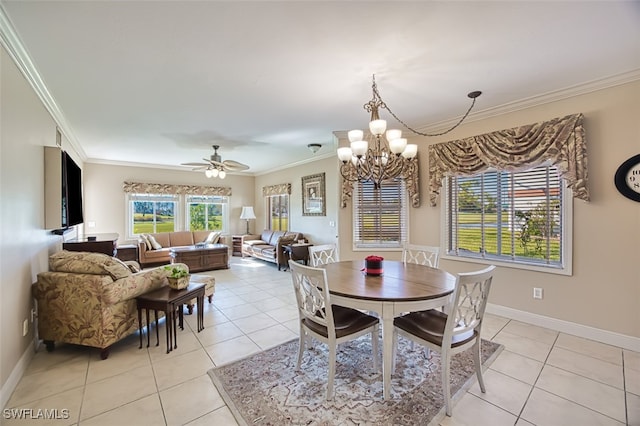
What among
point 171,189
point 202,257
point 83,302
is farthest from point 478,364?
point 171,189

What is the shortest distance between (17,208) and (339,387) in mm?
2921

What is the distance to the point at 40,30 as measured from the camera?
1.92 m

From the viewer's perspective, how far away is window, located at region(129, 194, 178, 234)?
7.03 m

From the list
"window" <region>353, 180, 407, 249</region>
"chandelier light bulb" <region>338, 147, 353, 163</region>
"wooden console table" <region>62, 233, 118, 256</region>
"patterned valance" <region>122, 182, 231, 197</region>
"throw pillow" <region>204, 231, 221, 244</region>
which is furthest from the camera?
"throw pillow" <region>204, 231, 221, 244</region>

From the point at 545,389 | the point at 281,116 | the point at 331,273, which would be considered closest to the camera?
the point at 545,389

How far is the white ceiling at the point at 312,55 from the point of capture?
5.77 ft

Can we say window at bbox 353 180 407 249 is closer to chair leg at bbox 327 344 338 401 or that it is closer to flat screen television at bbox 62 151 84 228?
chair leg at bbox 327 344 338 401

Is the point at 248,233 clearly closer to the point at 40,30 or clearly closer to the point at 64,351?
the point at 64,351

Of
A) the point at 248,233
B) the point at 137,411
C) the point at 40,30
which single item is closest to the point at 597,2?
the point at 40,30

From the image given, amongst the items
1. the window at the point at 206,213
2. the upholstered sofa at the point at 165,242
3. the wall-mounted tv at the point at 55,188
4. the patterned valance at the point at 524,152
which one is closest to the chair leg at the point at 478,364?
the patterned valance at the point at 524,152

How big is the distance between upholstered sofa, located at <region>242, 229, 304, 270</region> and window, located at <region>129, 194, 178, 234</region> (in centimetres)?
211

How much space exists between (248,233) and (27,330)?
633 centimetres

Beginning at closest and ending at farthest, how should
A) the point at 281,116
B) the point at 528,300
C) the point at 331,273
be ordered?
the point at 331,273 < the point at 528,300 < the point at 281,116

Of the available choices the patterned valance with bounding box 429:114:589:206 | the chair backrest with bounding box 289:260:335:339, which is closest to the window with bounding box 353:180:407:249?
the patterned valance with bounding box 429:114:589:206
